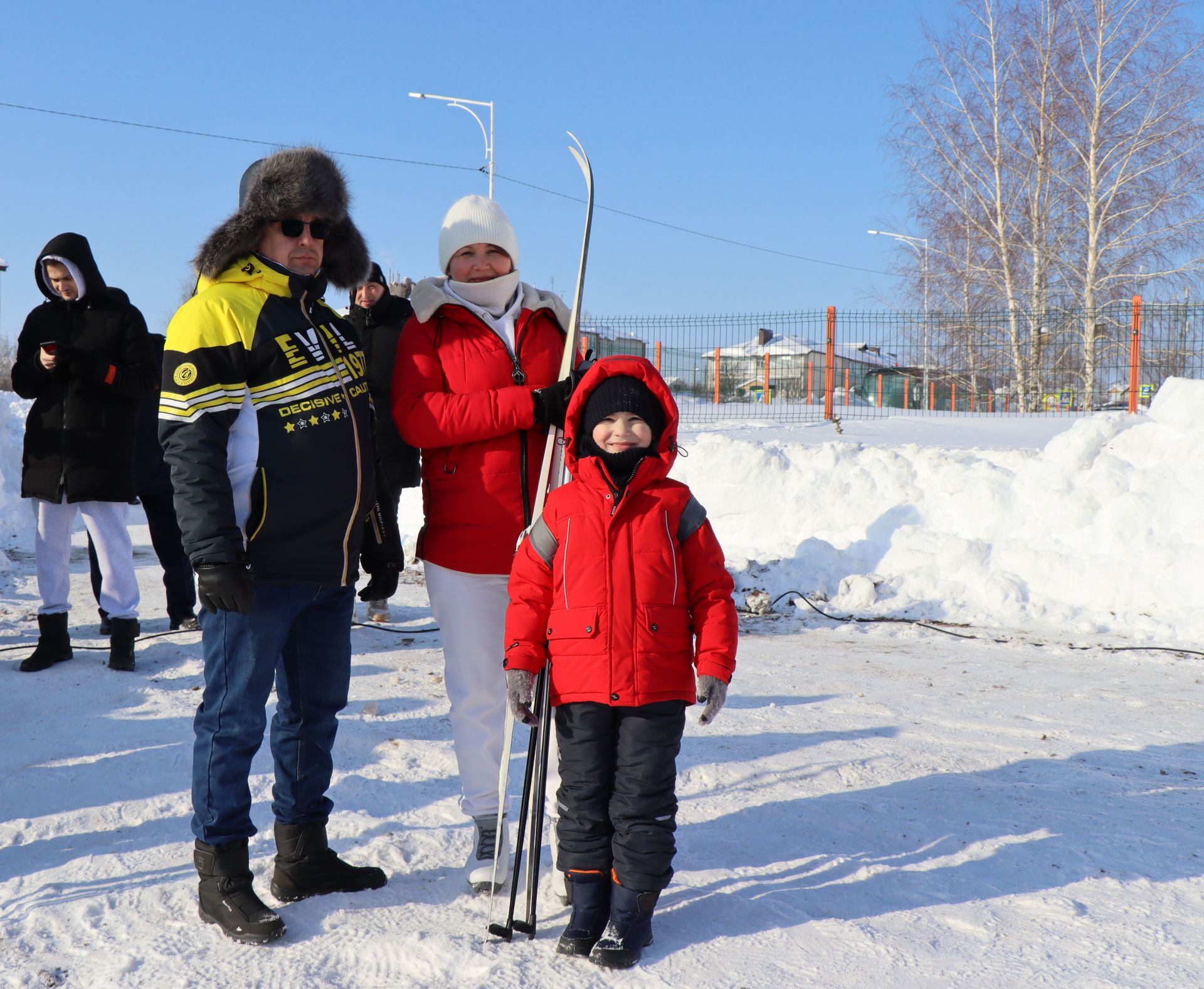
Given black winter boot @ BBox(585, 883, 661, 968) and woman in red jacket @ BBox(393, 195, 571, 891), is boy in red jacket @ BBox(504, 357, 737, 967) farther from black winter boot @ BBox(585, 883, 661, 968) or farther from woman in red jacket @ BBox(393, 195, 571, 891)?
A: woman in red jacket @ BBox(393, 195, 571, 891)

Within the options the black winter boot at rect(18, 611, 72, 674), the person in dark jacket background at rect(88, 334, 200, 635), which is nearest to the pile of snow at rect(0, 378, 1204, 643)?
the person in dark jacket background at rect(88, 334, 200, 635)

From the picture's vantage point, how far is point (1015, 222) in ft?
69.6

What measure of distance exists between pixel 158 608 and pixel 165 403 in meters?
4.87

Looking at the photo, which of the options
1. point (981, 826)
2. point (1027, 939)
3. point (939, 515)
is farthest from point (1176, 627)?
point (1027, 939)

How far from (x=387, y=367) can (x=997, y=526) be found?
551cm

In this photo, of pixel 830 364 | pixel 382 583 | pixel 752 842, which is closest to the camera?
pixel 382 583

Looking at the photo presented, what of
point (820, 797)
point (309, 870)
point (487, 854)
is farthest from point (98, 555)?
point (820, 797)

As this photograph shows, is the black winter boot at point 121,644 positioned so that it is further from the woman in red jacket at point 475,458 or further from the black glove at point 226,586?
the black glove at point 226,586

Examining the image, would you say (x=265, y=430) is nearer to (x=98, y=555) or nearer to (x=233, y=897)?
(x=233, y=897)

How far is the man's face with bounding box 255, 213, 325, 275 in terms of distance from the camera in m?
2.64

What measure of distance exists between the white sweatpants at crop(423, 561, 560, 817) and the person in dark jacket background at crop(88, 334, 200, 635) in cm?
342

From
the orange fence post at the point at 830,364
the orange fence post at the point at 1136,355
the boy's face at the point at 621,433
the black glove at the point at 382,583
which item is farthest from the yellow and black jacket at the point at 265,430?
the orange fence post at the point at 1136,355

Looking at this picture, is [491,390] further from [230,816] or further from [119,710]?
[119,710]

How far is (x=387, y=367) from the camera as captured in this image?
4.50 metres
